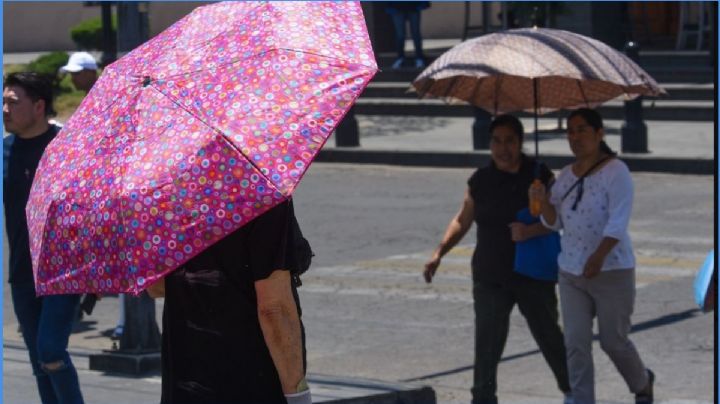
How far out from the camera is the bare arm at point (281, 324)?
393 centimetres

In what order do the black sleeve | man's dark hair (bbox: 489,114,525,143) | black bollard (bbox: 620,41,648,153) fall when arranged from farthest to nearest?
black bollard (bbox: 620,41,648,153) → man's dark hair (bbox: 489,114,525,143) → the black sleeve

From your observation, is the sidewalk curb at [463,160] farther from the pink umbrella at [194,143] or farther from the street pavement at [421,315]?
the pink umbrella at [194,143]

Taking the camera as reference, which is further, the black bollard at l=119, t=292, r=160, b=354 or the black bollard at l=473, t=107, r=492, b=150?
the black bollard at l=473, t=107, r=492, b=150

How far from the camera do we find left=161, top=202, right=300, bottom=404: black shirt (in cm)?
404

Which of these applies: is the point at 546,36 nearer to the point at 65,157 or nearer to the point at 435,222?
the point at 65,157

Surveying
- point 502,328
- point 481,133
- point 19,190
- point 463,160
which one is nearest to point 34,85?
point 19,190

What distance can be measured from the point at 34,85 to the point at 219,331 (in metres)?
2.77

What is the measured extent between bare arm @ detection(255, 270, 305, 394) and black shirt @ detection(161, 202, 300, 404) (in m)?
0.08

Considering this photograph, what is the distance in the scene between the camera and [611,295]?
6.78 meters

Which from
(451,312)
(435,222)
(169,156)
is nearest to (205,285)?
(169,156)

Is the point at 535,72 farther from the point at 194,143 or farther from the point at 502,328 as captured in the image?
the point at 194,143

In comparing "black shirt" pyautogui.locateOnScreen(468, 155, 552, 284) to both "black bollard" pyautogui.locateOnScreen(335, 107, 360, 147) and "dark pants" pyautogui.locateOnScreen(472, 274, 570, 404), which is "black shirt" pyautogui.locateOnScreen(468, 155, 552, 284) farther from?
"black bollard" pyautogui.locateOnScreen(335, 107, 360, 147)

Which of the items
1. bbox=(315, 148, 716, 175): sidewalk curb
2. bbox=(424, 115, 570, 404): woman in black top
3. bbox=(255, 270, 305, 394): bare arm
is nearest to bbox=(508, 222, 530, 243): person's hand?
bbox=(424, 115, 570, 404): woman in black top

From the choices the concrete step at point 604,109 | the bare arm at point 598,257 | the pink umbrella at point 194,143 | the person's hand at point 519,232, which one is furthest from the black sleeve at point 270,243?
the concrete step at point 604,109
